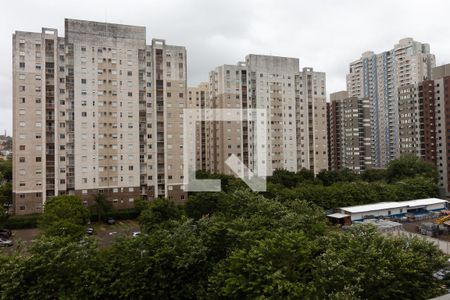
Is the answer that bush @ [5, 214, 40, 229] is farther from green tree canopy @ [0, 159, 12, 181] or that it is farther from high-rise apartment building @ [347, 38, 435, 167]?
high-rise apartment building @ [347, 38, 435, 167]

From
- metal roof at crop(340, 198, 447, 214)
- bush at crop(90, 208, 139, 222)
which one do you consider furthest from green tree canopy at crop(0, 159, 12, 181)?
metal roof at crop(340, 198, 447, 214)

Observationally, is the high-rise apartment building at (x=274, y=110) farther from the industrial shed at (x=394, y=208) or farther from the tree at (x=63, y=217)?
the tree at (x=63, y=217)

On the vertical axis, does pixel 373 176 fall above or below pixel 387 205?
above

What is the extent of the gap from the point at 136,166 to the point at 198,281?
29434mm

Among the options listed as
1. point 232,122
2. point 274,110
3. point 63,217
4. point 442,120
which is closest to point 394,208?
point 274,110

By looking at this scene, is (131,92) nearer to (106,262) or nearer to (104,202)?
(104,202)

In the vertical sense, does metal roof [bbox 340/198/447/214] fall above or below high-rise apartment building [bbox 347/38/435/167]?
below

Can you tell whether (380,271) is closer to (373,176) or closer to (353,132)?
(373,176)

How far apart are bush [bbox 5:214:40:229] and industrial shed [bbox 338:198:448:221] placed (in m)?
32.9

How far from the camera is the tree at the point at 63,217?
22.9 metres

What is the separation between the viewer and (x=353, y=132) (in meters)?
66.6

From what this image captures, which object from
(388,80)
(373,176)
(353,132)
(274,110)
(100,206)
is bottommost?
(100,206)

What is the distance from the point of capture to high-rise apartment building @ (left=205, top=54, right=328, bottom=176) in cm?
5106

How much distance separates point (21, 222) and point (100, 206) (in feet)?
25.4
